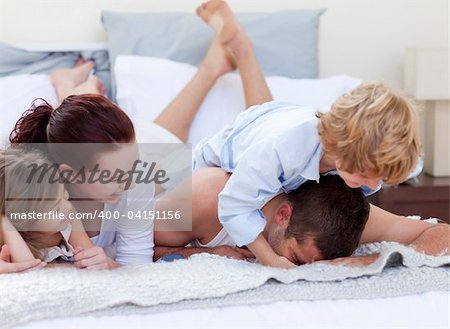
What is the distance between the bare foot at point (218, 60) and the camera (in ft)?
8.04

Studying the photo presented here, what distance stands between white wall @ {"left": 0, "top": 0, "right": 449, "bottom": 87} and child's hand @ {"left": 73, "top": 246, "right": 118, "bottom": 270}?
152cm

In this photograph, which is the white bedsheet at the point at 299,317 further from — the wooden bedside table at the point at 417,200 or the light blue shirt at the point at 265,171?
the wooden bedside table at the point at 417,200

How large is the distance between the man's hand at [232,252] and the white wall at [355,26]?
1.44 meters

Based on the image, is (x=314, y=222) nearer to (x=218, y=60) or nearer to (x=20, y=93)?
(x=218, y=60)

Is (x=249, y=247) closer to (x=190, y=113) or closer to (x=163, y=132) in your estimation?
(x=163, y=132)

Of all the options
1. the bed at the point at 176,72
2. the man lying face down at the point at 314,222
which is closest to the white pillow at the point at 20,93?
the bed at the point at 176,72

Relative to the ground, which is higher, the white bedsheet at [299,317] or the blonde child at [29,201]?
the blonde child at [29,201]

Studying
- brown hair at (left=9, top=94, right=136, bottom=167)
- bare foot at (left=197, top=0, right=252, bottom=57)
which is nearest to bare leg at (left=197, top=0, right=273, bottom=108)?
bare foot at (left=197, top=0, right=252, bottom=57)

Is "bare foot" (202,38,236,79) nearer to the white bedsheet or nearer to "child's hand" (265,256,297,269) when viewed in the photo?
"child's hand" (265,256,297,269)

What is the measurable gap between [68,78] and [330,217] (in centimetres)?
129

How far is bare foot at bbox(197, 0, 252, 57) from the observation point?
95.8 inches

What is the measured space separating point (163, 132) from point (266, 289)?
3.22ft

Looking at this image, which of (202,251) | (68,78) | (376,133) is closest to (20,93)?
(68,78)

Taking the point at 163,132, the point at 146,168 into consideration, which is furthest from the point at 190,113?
the point at 146,168
